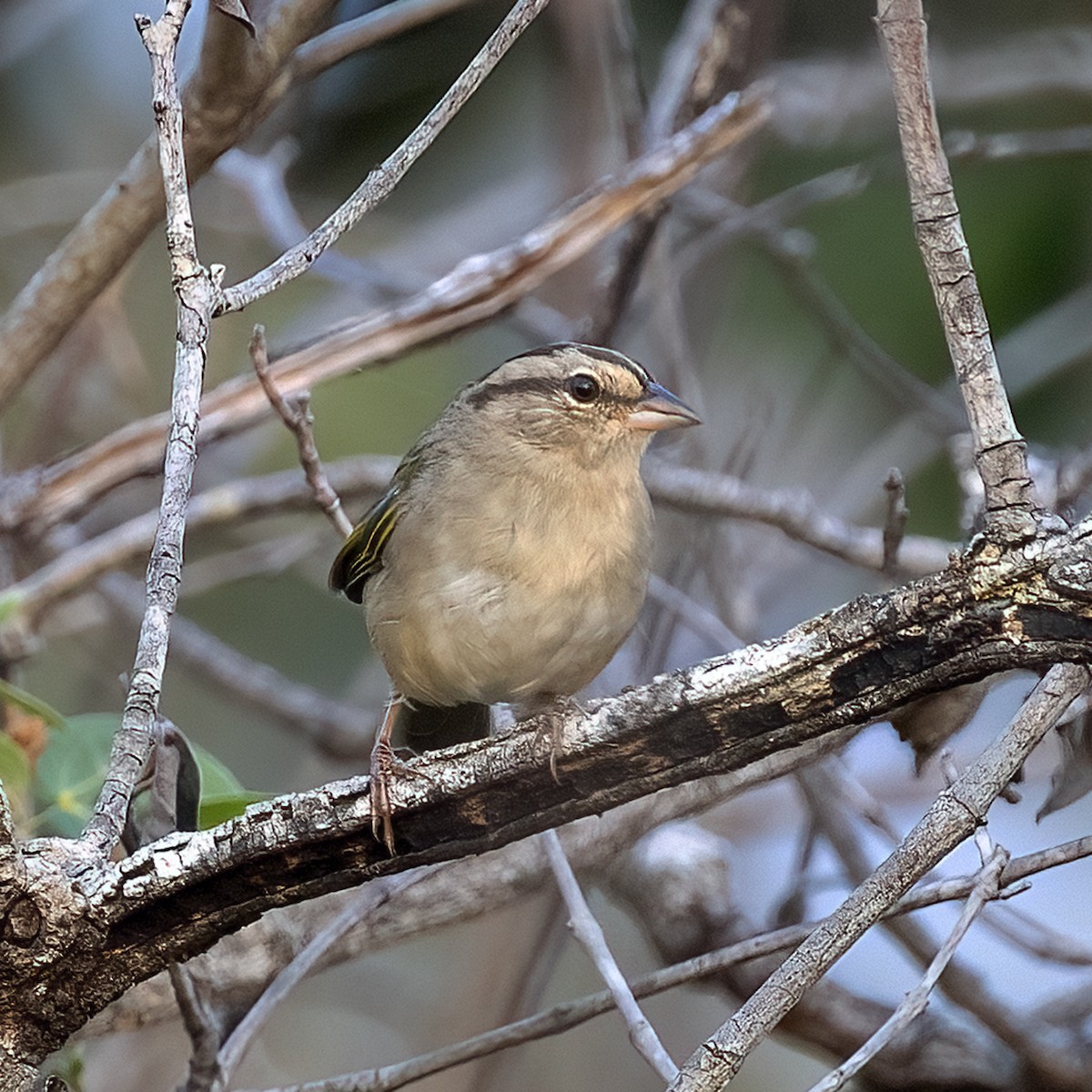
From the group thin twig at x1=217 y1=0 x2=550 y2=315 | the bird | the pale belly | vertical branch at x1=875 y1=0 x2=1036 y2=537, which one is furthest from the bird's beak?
vertical branch at x1=875 y1=0 x2=1036 y2=537

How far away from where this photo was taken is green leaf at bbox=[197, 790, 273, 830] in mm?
3047

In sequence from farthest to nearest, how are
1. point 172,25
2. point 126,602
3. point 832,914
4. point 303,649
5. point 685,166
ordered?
1. point 303,649
2. point 126,602
3. point 685,166
4. point 172,25
5. point 832,914

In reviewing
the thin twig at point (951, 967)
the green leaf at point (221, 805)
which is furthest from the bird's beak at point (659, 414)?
the green leaf at point (221, 805)

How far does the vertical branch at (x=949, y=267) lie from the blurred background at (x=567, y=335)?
2.54 meters

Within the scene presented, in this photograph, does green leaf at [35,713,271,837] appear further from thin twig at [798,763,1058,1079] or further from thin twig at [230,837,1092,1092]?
thin twig at [798,763,1058,1079]

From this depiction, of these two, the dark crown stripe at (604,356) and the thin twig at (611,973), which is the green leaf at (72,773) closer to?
the thin twig at (611,973)

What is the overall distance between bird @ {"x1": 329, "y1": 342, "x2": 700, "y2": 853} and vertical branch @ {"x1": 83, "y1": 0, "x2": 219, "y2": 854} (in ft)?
3.30

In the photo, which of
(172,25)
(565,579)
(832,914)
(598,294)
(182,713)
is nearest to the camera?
(832,914)

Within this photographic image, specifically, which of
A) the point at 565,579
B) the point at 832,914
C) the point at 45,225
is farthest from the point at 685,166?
the point at 45,225

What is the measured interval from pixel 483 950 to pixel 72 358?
2.94 meters

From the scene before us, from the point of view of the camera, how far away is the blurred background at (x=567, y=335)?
17.3 feet

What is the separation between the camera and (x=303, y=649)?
7797 millimetres

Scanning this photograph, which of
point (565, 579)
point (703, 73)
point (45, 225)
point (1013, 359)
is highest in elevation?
point (45, 225)

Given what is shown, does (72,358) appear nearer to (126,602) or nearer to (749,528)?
(126,602)
